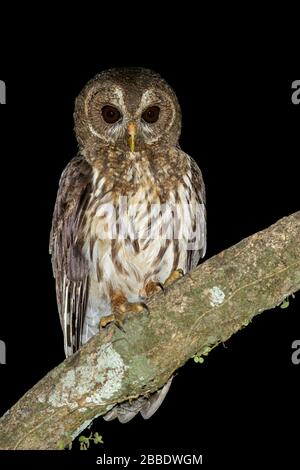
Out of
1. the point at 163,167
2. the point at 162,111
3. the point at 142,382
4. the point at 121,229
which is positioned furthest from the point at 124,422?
the point at 162,111

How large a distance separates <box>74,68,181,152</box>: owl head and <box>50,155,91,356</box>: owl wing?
193mm

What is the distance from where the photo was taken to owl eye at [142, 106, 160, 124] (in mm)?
3623

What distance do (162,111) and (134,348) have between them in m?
1.39

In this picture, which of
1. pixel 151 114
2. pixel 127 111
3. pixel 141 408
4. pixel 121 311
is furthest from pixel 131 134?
pixel 141 408

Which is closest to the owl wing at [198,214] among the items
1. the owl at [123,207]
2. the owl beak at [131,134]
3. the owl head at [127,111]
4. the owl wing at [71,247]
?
the owl at [123,207]

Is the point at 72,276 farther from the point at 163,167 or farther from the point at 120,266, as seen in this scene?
the point at 163,167

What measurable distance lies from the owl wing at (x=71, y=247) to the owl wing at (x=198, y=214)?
569 millimetres

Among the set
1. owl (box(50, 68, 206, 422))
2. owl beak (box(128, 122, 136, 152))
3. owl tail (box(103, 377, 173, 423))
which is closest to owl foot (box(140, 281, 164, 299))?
owl (box(50, 68, 206, 422))

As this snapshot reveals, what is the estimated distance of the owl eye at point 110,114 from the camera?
11.8ft

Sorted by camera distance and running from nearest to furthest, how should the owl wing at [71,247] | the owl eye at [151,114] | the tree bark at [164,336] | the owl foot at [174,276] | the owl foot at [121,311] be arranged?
the tree bark at [164,336] → the owl foot at [121,311] → the owl foot at [174,276] → the owl wing at [71,247] → the owl eye at [151,114]

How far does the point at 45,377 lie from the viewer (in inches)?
120

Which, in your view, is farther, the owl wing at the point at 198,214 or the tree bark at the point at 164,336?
the owl wing at the point at 198,214

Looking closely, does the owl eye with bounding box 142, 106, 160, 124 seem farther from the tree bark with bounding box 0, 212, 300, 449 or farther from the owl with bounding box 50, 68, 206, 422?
the tree bark with bounding box 0, 212, 300, 449

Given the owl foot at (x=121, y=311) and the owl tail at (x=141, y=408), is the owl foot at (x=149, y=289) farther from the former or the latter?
the owl tail at (x=141, y=408)
